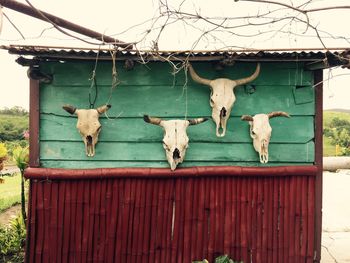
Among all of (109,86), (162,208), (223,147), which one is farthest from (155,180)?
(109,86)

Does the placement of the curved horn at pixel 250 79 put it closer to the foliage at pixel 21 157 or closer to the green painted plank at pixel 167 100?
the green painted plank at pixel 167 100

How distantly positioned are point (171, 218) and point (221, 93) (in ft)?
5.30

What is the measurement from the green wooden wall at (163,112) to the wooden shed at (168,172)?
0.04 ft

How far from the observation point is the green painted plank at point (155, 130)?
159 inches

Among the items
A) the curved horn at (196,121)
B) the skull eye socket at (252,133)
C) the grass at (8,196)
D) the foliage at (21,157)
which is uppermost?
the curved horn at (196,121)

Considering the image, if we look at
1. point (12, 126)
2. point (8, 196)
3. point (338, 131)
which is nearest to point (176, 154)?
point (8, 196)

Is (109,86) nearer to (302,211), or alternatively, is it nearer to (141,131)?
(141,131)

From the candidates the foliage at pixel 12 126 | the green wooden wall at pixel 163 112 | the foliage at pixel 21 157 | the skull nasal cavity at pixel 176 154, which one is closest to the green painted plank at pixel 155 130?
the green wooden wall at pixel 163 112

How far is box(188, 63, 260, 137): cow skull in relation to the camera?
3.91 metres

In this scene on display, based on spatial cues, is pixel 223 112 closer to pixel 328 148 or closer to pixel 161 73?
pixel 161 73

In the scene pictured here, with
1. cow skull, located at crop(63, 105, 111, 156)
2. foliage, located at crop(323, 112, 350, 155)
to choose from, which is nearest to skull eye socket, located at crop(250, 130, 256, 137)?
cow skull, located at crop(63, 105, 111, 156)

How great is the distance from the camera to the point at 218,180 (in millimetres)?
4070

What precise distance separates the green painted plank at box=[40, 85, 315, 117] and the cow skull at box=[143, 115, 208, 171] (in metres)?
0.21

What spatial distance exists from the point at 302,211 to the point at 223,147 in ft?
4.13
